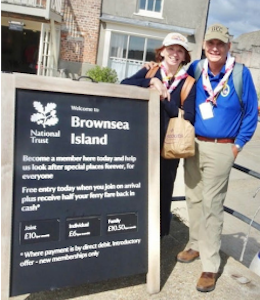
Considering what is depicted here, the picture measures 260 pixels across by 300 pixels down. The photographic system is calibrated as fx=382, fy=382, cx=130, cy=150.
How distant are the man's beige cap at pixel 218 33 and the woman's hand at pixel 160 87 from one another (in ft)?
1.70

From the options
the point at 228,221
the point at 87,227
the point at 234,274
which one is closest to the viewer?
the point at 87,227

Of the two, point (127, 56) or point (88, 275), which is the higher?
point (127, 56)

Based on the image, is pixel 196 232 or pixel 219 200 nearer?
pixel 219 200

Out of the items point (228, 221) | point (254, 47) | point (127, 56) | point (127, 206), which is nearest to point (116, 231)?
point (127, 206)

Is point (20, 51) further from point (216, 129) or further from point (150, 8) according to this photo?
point (216, 129)

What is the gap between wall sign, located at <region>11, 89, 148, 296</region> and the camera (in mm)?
2457

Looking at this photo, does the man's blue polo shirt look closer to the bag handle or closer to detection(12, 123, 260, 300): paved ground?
the bag handle

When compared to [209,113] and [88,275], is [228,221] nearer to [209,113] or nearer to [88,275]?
[209,113]

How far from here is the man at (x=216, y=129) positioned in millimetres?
3037

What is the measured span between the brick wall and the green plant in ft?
3.23

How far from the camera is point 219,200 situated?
10.4ft

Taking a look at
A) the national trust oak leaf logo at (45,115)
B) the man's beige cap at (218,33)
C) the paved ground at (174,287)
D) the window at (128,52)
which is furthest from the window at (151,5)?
the national trust oak leaf logo at (45,115)

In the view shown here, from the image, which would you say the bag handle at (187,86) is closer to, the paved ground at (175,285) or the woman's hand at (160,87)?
the woman's hand at (160,87)

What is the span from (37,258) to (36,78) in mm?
1173
